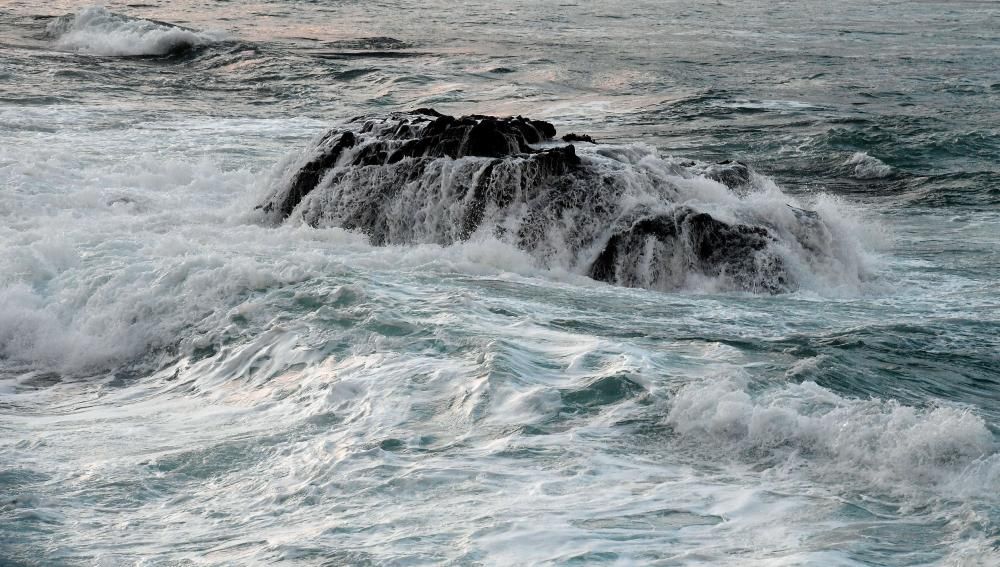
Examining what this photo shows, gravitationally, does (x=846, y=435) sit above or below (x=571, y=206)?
below

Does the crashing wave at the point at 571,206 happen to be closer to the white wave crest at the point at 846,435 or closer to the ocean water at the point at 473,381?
the ocean water at the point at 473,381

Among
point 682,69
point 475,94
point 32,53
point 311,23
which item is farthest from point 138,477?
point 311,23

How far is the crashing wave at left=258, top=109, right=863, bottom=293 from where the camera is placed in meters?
10.7

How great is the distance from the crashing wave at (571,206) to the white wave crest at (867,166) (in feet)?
16.1

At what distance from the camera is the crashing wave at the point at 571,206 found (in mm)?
10711

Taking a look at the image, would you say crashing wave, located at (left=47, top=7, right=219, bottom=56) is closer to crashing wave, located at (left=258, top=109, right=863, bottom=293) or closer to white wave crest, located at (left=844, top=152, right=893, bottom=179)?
white wave crest, located at (left=844, top=152, right=893, bottom=179)

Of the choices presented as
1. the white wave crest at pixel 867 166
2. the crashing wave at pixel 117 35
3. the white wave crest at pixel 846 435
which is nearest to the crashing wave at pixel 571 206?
the white wave crest at pixel 846 435

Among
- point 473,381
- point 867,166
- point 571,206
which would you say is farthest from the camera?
point 867,166

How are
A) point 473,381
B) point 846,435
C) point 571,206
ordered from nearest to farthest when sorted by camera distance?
1. point 846,435
2. point 473,381
3. point 571,206

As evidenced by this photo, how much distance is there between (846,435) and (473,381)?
7.71ft

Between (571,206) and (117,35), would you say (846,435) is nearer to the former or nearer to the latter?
(571,206)

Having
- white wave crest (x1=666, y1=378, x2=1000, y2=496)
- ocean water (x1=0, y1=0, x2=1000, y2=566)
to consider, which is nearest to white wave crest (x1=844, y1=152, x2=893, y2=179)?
ocean water (x1=0, y1=0, x2=1000, y2=566)

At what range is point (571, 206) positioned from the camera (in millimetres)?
11250

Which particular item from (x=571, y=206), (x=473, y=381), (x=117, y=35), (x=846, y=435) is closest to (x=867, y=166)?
(x=571, y=206)
